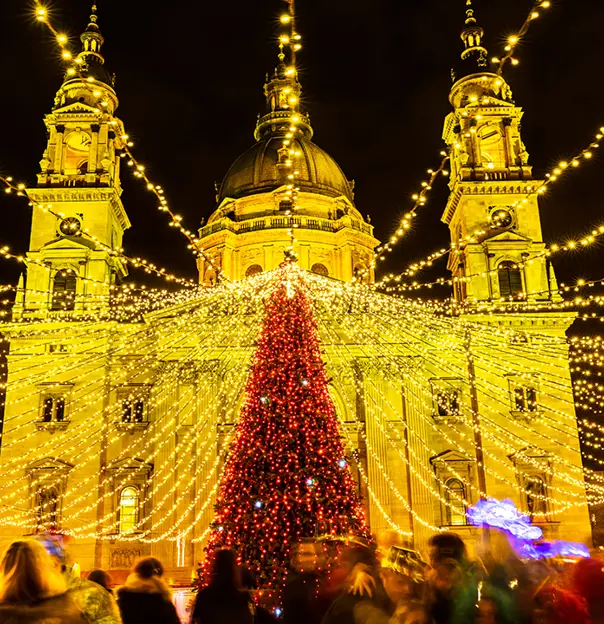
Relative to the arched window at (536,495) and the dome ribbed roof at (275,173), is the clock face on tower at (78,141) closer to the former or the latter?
the dome ribbed roof at (275,173)

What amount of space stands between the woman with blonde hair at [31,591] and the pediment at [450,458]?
85.6 feet

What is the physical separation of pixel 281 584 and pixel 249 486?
173 centimetres

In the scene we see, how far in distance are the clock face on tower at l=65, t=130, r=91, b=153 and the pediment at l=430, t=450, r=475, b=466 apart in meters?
21.2

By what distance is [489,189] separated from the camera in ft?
105

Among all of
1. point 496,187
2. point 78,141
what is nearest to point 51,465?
point 78,141

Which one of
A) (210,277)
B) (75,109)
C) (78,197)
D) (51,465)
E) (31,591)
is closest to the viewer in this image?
(31,591)

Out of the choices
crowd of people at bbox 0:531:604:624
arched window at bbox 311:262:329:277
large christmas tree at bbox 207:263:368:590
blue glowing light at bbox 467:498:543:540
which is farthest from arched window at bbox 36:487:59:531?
crowd of people at bbox 0:531:604:624

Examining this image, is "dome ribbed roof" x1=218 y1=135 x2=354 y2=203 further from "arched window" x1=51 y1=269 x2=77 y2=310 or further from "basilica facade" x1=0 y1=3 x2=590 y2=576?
"arched window" x1=51 y1=269 x2=77 y2=310

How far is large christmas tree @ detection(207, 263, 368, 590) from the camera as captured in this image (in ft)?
38.9

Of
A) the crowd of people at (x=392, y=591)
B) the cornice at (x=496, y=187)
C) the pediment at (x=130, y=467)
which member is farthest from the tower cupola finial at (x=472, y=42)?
the crowd of people at (x=392, y=591)

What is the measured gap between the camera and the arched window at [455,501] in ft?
92.8

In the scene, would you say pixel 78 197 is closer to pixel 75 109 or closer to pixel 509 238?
pixel 75 109

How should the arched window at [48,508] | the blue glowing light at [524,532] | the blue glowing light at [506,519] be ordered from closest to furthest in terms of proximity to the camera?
the blue glowing light at [524,532]
the blue glowing light at [506,519]
the arched window at [48,508]

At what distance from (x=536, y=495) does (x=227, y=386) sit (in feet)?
43.4
